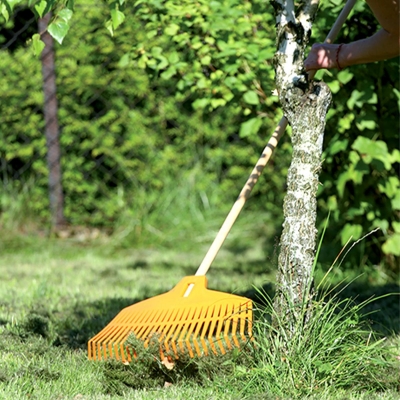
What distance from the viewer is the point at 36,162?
5621mm

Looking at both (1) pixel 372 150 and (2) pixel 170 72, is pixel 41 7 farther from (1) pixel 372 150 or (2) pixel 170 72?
(1) pixel 372 150

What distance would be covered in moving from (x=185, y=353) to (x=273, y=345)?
296 millimetres

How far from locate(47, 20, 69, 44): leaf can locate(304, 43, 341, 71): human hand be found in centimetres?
86

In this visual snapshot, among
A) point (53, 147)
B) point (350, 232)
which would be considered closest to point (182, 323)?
point (350, 232)

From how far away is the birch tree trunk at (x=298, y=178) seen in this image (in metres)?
2.43

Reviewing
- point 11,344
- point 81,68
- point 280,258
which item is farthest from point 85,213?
point 280,258

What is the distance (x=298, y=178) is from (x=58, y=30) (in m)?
0.88

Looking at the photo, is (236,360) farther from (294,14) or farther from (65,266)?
(65,266)

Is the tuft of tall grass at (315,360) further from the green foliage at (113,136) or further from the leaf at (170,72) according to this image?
the green foliage at (113,136)

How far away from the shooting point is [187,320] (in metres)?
2.50

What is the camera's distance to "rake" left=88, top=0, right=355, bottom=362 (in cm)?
245

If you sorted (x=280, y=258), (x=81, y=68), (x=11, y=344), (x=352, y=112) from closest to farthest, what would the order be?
(x=280, y=258) → (x=11, y=344) → (x=352, y=112) → (x=81, y=68)

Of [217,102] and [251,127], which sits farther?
[251,127]

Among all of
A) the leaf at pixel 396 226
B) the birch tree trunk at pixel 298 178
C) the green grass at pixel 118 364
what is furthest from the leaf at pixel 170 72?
the leaf at pixel 396 226
